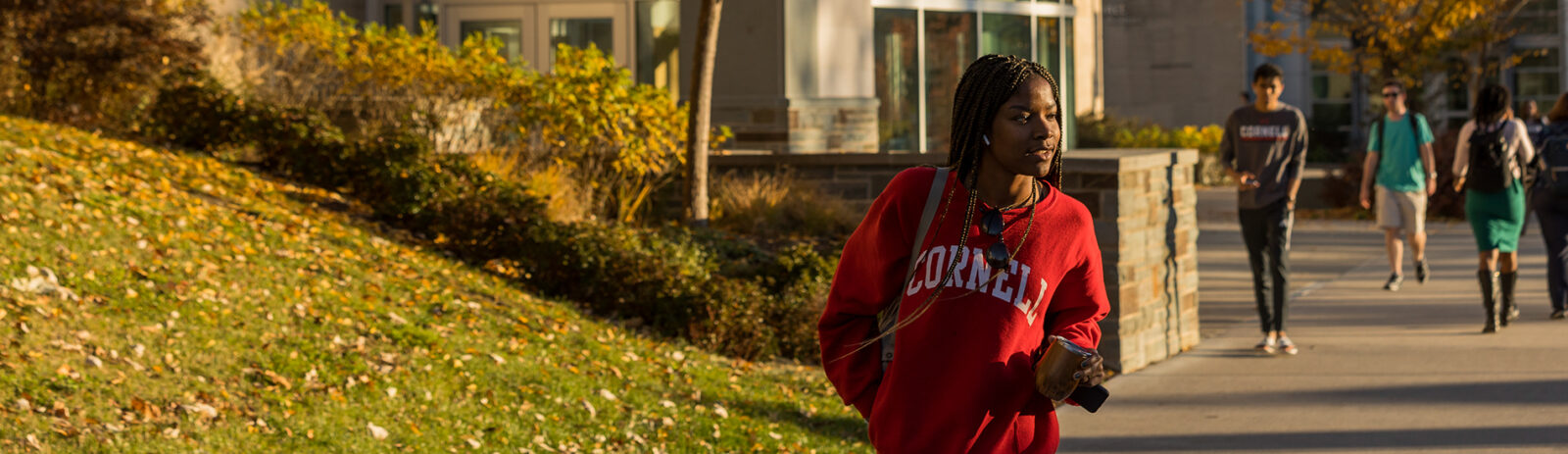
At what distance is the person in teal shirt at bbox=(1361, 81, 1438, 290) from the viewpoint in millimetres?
11383

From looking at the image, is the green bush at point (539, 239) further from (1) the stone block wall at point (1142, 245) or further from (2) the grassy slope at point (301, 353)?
(1) the stone block wall at point (1142, 245)

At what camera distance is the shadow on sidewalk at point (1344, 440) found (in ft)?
21.1

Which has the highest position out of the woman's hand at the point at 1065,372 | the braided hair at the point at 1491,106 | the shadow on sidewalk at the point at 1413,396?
the braided hair at the point at 1491,106

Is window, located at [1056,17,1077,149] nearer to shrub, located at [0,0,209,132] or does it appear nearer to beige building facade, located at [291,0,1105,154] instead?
beige building facade, located at [291,0,1105,154]

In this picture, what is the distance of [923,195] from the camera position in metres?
3.08

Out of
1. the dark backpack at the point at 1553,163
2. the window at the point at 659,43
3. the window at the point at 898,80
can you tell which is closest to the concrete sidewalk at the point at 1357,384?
the dark backpack at the point at 1553,163

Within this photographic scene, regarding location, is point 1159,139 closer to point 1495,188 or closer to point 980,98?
point 1495,188

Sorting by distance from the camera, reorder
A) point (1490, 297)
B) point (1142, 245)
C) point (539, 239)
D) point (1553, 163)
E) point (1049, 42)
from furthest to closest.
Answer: point (1049, 42)
point (539, 239)
point (1553, 163)
point (1490, 297)
point (1142, 245)

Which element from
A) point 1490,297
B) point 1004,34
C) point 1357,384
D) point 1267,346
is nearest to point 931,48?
point 1004,34

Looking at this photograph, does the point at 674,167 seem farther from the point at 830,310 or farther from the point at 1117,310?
the point at 830,310

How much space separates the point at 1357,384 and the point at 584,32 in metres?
13.1

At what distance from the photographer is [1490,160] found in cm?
967

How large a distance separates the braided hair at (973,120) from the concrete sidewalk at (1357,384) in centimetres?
374

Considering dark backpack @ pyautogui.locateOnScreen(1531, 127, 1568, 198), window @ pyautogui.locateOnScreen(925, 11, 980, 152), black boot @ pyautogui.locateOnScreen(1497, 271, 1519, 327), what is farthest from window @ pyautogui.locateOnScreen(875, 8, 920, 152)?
black boot @ pyautogui.locateOnScreen(1497, 271, 1519, 327)
